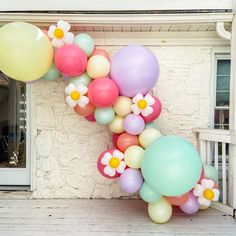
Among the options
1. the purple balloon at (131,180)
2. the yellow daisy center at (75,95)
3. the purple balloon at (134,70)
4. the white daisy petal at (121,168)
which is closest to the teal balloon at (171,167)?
the purple balloon at (131,180)

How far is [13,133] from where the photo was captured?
4.36 metres

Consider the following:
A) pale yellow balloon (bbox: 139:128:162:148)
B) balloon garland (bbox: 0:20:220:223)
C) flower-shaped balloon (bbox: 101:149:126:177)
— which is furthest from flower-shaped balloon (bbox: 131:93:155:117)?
flower-shaped balloon (bbox: 101:149:126:177)

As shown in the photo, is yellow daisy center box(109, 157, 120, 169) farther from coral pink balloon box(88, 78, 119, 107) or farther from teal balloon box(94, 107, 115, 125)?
coral pink balloon box(88, 78, 119, 107)

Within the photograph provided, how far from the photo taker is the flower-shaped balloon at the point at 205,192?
308 centimetres

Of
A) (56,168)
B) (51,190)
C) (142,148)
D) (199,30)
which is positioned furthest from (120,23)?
(51,190)

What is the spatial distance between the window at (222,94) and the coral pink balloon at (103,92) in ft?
5.67

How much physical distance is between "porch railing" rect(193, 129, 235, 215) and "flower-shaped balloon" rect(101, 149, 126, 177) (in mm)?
1204

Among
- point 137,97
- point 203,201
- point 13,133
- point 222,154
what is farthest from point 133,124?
point 13,133

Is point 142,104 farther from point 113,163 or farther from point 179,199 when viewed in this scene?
point 179,199

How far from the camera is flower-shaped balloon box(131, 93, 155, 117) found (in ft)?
10.0

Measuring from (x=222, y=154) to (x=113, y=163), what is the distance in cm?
138

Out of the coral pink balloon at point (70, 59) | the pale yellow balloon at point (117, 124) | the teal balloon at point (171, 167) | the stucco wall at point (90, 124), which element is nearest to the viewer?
the teal balloon at point (171, 167)
